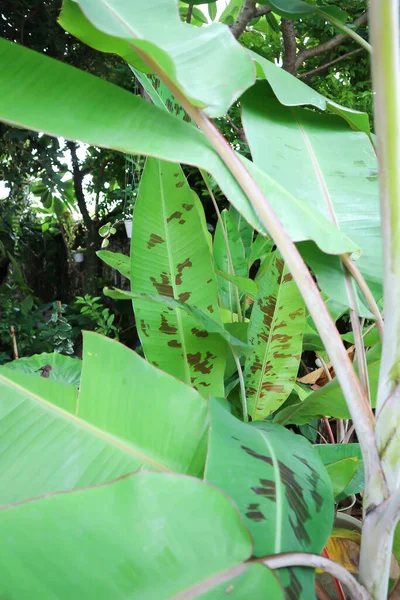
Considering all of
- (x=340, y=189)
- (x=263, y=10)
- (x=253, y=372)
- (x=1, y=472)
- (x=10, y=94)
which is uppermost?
(x=263, y=10)

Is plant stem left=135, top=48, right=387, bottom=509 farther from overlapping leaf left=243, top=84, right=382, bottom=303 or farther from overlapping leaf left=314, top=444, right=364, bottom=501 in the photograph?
overlapping leaf left=314, top=444, right=364, bottom=501

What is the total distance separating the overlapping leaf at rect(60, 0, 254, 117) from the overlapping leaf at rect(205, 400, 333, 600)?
237 mm

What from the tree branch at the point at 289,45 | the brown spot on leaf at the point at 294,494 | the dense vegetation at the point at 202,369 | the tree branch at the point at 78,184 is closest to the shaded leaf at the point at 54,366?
the dense vegetation at the point at 202,369

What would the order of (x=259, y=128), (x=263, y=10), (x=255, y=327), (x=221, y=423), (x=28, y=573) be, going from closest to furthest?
1. (x=28, y=573)
2. (x=221, y=423)
3. (x=259, y=128)
4. (x=255, y=327)
5. (x=263, y=10)

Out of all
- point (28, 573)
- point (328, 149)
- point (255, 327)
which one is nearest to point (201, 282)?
point (255, 327)

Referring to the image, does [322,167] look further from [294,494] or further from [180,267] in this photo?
[294,494]

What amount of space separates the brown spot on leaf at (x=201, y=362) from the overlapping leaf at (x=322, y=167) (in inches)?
7.3

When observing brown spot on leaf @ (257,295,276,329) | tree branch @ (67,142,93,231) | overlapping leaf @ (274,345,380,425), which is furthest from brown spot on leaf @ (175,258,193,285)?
tree branch @ (67,142,93,231)

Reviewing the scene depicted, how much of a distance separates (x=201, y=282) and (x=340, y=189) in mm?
186

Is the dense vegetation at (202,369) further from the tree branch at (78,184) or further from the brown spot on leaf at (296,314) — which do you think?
the tree branch at (78,184)

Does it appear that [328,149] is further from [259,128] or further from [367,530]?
[367,530]

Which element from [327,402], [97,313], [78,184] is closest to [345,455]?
[327,402]

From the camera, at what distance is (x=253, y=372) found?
54 centimetres

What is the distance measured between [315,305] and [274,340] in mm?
210
